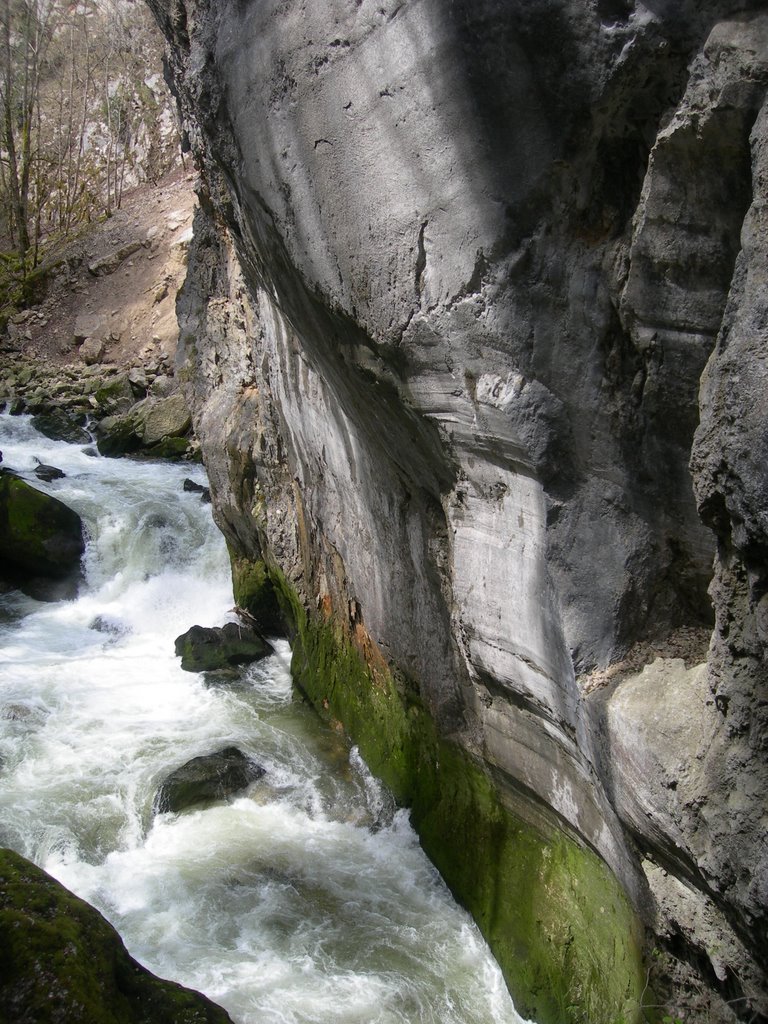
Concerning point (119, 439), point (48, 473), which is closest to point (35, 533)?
point (48, 473)

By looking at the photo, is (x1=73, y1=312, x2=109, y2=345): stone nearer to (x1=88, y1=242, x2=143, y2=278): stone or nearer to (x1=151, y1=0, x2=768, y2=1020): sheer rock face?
(x1=88, y1=242, x2=143, y2=278): stone

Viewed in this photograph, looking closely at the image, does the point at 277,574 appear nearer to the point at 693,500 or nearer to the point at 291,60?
the point at 291,60

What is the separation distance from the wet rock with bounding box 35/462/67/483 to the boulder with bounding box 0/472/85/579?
148 cm

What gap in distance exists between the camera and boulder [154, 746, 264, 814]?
5070 mm

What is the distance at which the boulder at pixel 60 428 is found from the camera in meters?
12.9

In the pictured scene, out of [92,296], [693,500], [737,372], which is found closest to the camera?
[737,372]

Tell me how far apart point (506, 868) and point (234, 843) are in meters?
1.63

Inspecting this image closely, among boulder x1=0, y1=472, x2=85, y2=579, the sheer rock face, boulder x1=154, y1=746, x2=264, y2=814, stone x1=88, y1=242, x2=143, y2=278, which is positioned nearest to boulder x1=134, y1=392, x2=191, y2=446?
boulder x1=0, y1=472, x2=85, y2=579

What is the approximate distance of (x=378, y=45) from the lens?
3.12 meters

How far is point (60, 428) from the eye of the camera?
42.8 ft

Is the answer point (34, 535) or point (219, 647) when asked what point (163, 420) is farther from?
point (219, 647)

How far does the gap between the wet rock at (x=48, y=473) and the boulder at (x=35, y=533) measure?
1.48 metres

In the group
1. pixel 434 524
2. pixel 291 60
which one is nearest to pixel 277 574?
pixel 434 524

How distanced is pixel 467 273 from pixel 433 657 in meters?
2.05
